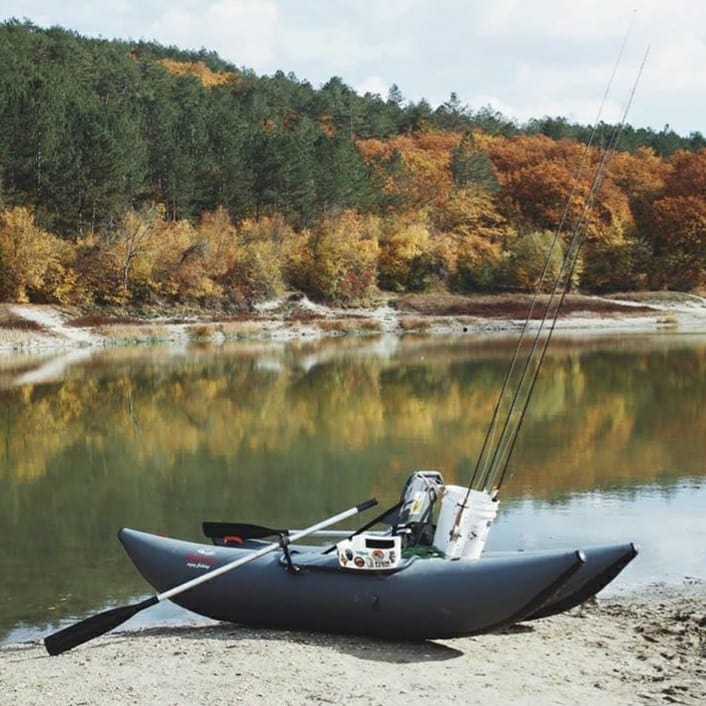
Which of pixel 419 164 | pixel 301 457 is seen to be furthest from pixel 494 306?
pixel 301 457

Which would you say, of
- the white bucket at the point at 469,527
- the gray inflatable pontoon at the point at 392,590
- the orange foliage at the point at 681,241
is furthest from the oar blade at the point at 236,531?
the orange foliage at the point at 681,241

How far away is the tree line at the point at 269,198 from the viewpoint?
7012 cm

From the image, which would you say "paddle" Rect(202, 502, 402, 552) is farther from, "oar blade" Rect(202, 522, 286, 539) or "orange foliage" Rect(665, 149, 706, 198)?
"orange foliage" Rect(665, 149, 706, 198)

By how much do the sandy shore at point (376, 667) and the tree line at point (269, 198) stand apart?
57508 mm

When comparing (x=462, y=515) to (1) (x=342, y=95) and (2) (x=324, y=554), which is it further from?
(1) (x=342, y=95)

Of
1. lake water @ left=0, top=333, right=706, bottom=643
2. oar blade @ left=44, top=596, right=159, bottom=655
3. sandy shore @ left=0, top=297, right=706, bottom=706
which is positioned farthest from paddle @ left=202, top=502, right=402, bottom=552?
oar blade @ left=44, top=596, right=159, bottom=655

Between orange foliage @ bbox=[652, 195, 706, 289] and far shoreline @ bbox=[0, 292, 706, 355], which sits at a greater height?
orange foliage @ bbox=[652, 195, 706, 289]

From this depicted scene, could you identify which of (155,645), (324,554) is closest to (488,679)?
(324,554)

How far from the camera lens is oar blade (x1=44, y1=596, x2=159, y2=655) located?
9312 millimetres

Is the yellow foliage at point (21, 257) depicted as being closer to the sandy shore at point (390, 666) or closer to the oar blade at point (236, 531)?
the oar blade at point (236, 531)

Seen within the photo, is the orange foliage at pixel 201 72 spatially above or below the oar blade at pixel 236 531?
above

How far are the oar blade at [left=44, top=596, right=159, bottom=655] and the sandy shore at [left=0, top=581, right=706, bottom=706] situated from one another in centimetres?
11

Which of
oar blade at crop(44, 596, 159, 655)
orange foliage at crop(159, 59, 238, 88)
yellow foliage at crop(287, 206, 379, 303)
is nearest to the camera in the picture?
oar blade at crop(44, 596, 159, 655)

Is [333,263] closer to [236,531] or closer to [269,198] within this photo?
[269,198]
